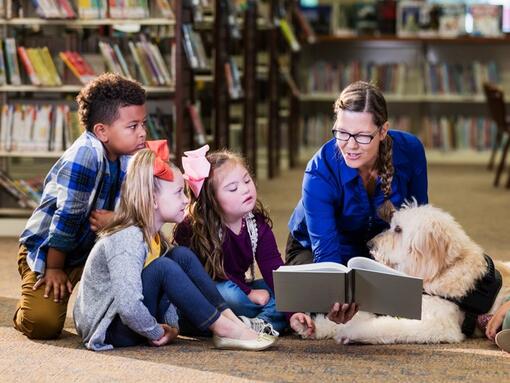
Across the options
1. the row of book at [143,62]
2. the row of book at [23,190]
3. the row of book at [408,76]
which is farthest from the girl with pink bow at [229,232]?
the row of book at [408,76]

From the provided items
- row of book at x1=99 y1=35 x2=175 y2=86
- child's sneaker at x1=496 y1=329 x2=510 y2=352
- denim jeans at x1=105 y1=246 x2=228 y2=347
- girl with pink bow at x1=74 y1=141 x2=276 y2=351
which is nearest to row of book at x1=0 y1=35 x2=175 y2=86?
row of book at x1=99 y1=35 x2=175 y2=86

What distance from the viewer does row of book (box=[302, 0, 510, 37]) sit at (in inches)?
405

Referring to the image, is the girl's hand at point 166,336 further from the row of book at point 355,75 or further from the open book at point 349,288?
the row of book at point 355,75

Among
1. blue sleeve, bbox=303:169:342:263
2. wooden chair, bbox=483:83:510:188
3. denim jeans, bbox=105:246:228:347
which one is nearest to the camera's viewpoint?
denim jeans, bbox=105:246:228:347

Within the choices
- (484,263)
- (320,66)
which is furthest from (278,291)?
(320,66)

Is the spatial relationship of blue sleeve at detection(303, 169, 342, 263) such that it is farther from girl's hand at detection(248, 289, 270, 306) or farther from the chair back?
the chair back

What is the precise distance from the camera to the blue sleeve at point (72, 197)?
125 inches

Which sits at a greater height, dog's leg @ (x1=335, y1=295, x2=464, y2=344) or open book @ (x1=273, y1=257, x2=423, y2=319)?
open book @ (x1=273, y1=257, x2=423, y2=319)

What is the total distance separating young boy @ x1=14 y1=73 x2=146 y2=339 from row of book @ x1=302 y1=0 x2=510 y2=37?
24.0ft

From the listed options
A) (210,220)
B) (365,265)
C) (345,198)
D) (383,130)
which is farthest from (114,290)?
(383,130)

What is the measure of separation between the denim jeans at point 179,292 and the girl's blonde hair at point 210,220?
0.75ft

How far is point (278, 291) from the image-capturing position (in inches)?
111

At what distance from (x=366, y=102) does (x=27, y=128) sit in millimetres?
2842

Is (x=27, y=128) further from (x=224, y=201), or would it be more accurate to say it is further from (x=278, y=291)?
(x=278, y=291)
